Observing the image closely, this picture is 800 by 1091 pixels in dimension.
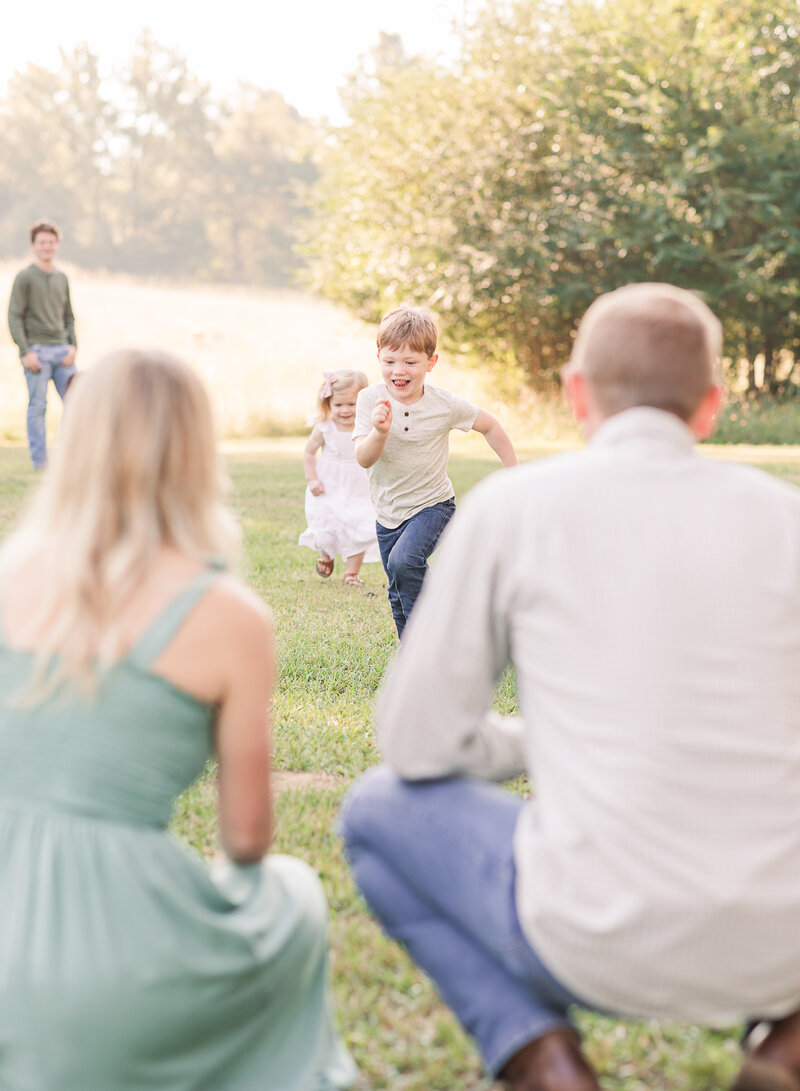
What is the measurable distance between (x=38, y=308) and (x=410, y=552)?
6.95 meters

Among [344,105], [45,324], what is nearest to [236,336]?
[344,105]

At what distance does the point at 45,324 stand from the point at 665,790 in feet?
32.6

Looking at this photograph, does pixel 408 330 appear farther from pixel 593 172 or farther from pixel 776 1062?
pixel 593 172

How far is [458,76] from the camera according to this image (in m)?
20.0

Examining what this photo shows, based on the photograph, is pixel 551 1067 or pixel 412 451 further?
pixel 412 451

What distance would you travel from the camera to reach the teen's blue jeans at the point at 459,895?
1716mm

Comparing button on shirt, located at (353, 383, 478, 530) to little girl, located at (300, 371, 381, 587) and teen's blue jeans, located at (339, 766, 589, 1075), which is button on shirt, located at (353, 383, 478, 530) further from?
teen's blue jeans, located at (339, 766, 589, 1075)

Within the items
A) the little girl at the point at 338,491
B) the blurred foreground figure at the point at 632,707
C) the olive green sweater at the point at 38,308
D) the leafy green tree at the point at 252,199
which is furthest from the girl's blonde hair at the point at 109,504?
the leafy green tree at the point at 252,199

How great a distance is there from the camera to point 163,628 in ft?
5.39

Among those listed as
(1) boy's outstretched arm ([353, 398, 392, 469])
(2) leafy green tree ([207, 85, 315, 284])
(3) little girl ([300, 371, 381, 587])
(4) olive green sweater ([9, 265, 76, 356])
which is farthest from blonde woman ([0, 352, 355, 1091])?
(2) leafy green tree ([207, 85, 315, 284])

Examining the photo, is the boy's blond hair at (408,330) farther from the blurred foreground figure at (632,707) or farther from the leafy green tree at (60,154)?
the leafy green tree at (60,154)

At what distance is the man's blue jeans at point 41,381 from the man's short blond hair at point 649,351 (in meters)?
9.53

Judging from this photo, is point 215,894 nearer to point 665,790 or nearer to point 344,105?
point 665,790

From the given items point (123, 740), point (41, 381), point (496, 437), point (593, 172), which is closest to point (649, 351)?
point (123, 740)
